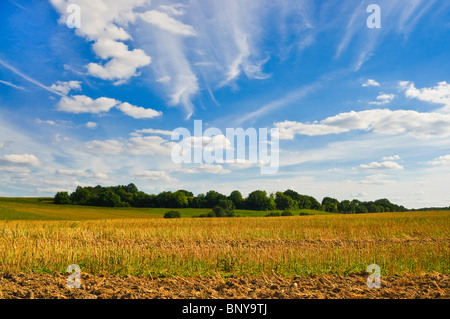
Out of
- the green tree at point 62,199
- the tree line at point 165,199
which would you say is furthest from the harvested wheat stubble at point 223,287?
the green tree at point 62,199

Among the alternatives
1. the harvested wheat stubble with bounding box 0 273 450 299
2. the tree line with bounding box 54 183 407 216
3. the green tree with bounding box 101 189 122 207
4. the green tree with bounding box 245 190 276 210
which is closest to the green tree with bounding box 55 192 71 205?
the tree line with bounding box 54 183 407 216

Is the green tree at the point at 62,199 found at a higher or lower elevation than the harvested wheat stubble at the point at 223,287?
higher

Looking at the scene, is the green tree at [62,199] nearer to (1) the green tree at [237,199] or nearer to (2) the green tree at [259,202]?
(1) the green tree at [237,199]

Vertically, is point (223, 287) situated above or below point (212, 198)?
below

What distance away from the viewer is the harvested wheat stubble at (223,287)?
320 inches

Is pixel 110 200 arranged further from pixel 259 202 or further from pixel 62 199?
pixel 259 202

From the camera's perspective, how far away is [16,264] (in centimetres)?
1240

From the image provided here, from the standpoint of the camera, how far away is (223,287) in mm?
8828

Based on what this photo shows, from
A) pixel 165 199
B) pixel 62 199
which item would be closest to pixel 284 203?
pixel 165 199

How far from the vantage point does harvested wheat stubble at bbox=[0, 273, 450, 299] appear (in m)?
8.12

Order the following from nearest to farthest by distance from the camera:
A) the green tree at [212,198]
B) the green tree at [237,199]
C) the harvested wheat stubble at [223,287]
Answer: the harvested wheat stubble at [223,287]
the green tree at [212,198]
the green tree at [237,199]

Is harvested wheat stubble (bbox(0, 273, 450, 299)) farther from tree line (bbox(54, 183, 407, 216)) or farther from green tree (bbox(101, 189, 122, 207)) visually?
green tree (bbox(101, 189, 122, 207))
